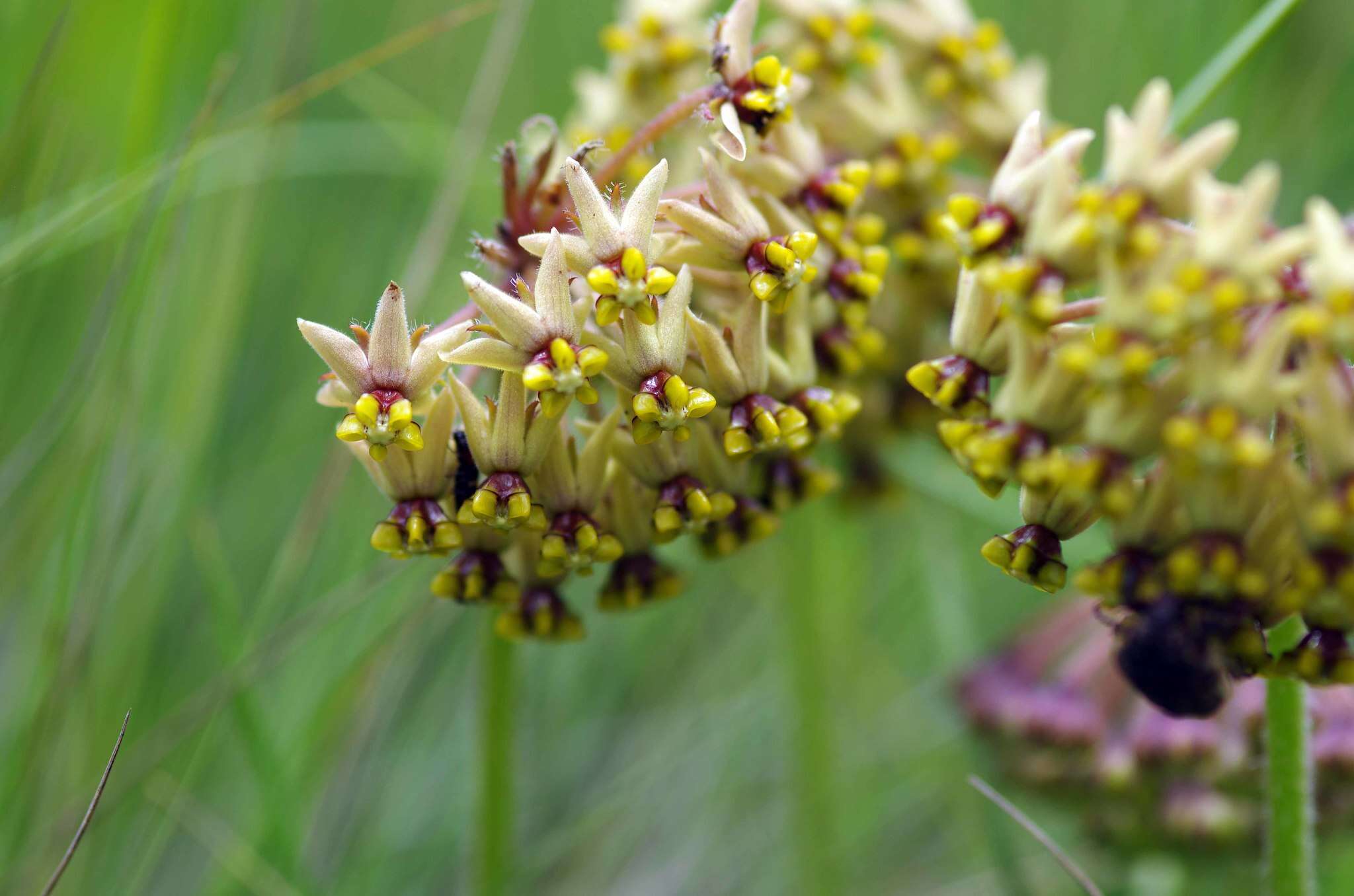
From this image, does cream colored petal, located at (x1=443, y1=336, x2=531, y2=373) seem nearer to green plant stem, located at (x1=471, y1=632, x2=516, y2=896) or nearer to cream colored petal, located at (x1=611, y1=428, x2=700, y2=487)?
cream colored petal, located at (x1=611, y1=428, x2=700, y2=487)

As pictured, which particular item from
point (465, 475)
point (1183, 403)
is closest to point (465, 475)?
point (465, 475)

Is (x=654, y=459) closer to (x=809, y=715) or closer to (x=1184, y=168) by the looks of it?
(x=1184, y=168)

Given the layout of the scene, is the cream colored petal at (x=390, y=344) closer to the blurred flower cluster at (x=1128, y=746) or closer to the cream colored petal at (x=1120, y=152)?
the cream colored petal at (x=1120, y=152)

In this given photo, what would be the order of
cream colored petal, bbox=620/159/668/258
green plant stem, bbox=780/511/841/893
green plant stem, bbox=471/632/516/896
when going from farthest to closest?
green plant stem, bbox=780/511/841/893, green plant stem, bbox=471/632/516/896, cream colored petal, bbox=620/159/668/258

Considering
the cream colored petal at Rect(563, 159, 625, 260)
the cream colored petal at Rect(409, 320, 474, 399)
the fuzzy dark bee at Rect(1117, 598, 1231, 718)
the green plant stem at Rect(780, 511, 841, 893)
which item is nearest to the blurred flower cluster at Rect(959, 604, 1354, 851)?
the green plant stem at Rect(780, 511, 841, 893)

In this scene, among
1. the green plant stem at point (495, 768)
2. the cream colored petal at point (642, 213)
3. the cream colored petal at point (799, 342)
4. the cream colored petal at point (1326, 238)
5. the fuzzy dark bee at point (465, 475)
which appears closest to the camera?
the cream colored petal at point (1326, 238)

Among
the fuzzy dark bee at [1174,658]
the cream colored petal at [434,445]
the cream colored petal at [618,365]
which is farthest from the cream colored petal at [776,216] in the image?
the fuzzy dark bee at [1174,658]
